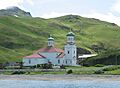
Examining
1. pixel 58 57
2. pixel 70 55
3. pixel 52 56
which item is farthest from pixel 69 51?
pixel 52 56

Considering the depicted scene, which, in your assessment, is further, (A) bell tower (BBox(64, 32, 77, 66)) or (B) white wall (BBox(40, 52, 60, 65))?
(B) white wall (BBox(40, 52, 60, 65))

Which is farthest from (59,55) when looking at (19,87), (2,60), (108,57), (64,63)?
(19,87)

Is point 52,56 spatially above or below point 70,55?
below

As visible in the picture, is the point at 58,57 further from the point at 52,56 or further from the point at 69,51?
the point at 69,51

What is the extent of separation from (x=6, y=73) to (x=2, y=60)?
165 feet

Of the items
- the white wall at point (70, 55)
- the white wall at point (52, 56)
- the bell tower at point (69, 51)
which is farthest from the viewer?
the white wall at point (52, 56)

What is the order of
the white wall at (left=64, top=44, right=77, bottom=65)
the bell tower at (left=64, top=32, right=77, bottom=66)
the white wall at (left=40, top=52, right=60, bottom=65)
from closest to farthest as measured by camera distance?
the white wall at (left=64, top=44, right=77, bottom=65) < the bell tower at (left=64, top=32, right=77, bottom=66) < the white wall at (left=40, top=52, right=60, bottom=65)

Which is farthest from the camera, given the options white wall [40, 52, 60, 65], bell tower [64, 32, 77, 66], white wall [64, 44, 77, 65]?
white wall [40, 52, 60, 65]

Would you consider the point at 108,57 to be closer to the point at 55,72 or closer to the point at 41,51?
the point at 41,51

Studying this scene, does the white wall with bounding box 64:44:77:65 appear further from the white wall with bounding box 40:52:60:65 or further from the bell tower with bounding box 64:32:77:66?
the white wall with bounding box 40:52:60:65

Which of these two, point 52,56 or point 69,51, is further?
point 52,56

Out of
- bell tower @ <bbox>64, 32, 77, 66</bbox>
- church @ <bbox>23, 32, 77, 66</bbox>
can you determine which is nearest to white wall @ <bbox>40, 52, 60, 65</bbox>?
church @ <bbox>23, 32, 77, 66</bbox>

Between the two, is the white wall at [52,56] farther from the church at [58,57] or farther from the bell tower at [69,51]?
the bell tower at [69,51]

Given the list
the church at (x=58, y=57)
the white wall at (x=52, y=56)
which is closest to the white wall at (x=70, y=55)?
the church at (x=58, y=57)
